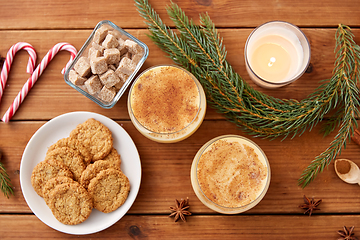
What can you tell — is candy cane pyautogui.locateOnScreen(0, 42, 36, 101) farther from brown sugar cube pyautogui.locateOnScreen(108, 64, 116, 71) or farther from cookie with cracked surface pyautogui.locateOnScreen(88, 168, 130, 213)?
cookie with cracked surface pyautogui.locateOnScreen(88, 168, 130, 213)

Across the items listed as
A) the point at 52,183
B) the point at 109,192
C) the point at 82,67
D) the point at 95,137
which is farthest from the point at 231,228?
the point at 82,67

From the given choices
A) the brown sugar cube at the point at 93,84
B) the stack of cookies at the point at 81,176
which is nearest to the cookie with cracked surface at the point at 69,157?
the stack of cookies at the point at 81,176

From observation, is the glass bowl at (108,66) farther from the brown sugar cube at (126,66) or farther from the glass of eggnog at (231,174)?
the glass of eggnog at (231,174)

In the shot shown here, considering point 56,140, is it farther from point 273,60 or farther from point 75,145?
point 273,60

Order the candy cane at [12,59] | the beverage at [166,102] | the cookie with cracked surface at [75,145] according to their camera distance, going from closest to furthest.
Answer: the beverage at [166,102]
the cookie with cracked surface at [75,145]
the candy cane at [12,59]

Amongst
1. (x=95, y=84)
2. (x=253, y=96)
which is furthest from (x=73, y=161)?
(x=253, y=96)
